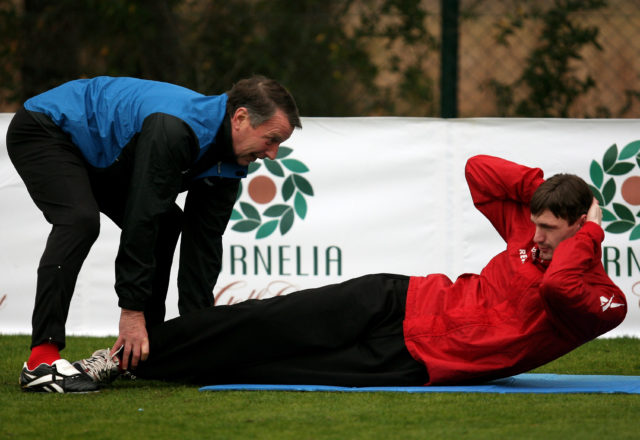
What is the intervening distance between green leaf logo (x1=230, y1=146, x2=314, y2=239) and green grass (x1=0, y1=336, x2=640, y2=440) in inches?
63.4

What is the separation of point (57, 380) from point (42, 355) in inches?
4.2

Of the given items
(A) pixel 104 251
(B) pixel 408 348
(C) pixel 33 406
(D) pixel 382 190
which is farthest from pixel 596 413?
(A) pixel 104 251

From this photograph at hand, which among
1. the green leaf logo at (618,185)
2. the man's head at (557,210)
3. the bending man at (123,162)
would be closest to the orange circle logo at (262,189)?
the bending man at (123,162)

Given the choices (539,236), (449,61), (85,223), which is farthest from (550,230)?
(449,61)

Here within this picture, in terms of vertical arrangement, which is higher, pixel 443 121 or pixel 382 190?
pixel 443 121

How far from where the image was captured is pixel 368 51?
22.8ft

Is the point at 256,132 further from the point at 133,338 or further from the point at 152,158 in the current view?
the point at 133,338

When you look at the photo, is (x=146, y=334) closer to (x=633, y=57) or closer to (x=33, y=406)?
(x=33, y=406)

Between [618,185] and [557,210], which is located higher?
[618,185]

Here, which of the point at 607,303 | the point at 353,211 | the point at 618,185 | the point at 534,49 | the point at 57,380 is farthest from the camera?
the point at 534,49

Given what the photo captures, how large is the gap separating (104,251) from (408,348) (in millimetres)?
2204

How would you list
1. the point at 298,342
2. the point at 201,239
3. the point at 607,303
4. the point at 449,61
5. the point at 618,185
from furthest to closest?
1. the point at 449,61
2. the point at 618,185
3. the point at 201,239
4. the point at 298,342
5. the point at 607,303

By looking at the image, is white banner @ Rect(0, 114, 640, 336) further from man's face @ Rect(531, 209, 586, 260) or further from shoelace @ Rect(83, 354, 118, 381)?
man's face @ Rect(531, 209, 586, 260)

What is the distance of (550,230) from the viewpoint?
10.5 ft
